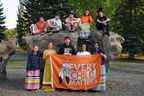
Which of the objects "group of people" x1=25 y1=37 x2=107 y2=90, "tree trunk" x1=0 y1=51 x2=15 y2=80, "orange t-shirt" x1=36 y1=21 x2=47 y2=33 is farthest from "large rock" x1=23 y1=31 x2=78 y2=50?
"tree trunk" x1=0 y1=51 x2=15 y2=80

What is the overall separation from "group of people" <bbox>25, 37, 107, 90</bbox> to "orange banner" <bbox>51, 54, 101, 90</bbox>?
7.8 inches

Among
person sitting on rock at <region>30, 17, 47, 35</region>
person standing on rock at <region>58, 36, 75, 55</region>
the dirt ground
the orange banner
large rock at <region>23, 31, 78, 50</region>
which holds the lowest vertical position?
the dirt ground

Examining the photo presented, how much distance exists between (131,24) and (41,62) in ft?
97.6

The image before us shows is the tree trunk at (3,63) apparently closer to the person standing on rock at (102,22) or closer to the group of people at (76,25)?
the group of people at (76,25)

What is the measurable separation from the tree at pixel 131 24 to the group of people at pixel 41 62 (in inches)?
1113

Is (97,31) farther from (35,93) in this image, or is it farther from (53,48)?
(35,93)

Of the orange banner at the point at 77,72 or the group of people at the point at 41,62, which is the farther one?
the orange banner at the point at 77,72

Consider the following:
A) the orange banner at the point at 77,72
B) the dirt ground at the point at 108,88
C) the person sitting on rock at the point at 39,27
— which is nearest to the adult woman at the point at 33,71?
the dirt ground at the point at 108,88

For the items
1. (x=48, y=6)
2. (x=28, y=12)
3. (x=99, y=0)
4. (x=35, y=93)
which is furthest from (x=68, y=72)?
(x=99, y=0)

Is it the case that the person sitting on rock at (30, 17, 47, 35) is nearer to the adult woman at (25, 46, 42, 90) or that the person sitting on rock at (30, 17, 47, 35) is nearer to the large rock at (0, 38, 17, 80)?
the large rock at (0, 38, 17, 80)

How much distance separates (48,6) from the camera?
46.8 m

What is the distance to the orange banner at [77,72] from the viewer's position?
20406 millimetres

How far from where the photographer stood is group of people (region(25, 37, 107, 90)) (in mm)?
20234

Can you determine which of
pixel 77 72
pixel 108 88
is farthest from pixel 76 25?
pixel 108 88
